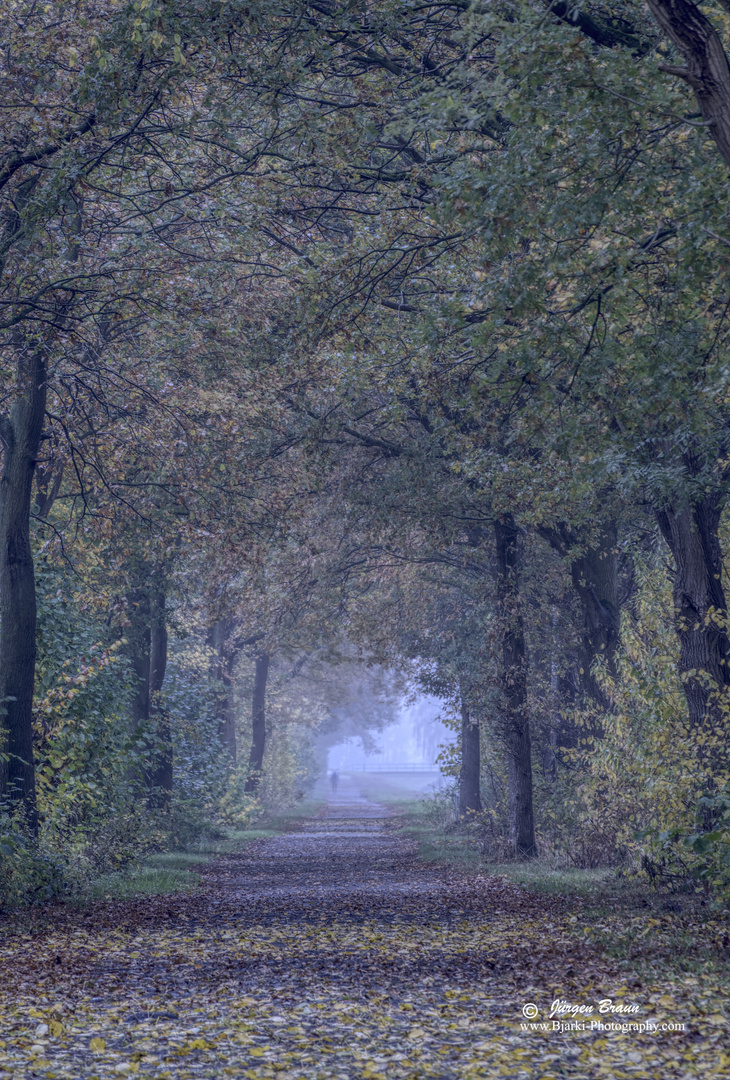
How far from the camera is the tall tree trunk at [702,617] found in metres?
13.3

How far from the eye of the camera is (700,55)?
7879mm

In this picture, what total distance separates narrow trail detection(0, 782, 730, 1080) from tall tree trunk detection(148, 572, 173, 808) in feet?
32.8

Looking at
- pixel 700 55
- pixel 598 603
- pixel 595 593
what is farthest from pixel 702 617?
pixel 700 55

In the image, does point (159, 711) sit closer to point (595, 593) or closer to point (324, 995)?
point (595, 593)

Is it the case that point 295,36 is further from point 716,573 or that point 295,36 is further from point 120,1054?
point 120,1054

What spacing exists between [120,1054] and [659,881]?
836cm

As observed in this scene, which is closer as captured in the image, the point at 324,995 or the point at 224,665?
the point at 324,995

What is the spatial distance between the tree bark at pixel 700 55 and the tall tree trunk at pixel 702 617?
695cm

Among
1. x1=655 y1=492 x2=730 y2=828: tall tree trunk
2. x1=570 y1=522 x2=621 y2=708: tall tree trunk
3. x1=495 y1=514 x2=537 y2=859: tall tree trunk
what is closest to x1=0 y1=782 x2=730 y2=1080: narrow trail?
x1=655 y1=492 x2=730 y2=828: tall tree trunk

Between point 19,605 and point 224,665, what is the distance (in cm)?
2301

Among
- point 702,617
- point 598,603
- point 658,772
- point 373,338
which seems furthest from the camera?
point 598,603

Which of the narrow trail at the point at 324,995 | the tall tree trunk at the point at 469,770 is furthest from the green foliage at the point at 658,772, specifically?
the tall tree trunk at the point at 469,770

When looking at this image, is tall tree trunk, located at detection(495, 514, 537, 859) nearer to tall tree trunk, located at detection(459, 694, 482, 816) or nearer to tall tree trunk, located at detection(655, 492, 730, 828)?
tall tree trunk, located at detection(655, 492, 730, 828)

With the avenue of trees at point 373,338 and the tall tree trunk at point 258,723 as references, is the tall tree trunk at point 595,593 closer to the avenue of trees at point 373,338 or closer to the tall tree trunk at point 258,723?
the avenue of trees at point 373,338
